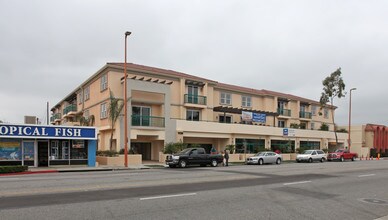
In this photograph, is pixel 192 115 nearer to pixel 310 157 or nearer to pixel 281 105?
pixel 310 157

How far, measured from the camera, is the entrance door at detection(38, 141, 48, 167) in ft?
89.7

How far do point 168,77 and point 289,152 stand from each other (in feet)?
65.1

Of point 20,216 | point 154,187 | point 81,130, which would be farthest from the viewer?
point 81,130

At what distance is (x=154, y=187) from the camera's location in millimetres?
13148

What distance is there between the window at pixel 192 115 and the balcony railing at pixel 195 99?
1.32 meters

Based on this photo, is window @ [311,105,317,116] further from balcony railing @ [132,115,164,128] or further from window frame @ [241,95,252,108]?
balcony railing @ [132,115,164,128]

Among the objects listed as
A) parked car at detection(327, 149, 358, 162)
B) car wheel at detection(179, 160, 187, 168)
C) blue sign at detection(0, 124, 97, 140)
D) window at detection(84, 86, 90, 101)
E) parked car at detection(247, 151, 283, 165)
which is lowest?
parked car at detection(327, 149, 358, 162)

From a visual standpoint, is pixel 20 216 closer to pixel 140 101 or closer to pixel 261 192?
pixel 261 192

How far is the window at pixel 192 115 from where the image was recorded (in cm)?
4141

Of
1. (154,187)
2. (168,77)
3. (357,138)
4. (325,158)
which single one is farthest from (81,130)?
(357,138)

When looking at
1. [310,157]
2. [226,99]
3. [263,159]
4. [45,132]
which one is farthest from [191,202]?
[226,99]

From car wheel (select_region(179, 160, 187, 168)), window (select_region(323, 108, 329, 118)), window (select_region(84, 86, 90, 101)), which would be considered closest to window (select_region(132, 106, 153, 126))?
car wheel (select_region(179, 160, 187, 168))

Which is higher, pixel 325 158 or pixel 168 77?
pixel 168 77

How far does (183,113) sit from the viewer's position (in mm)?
40125
